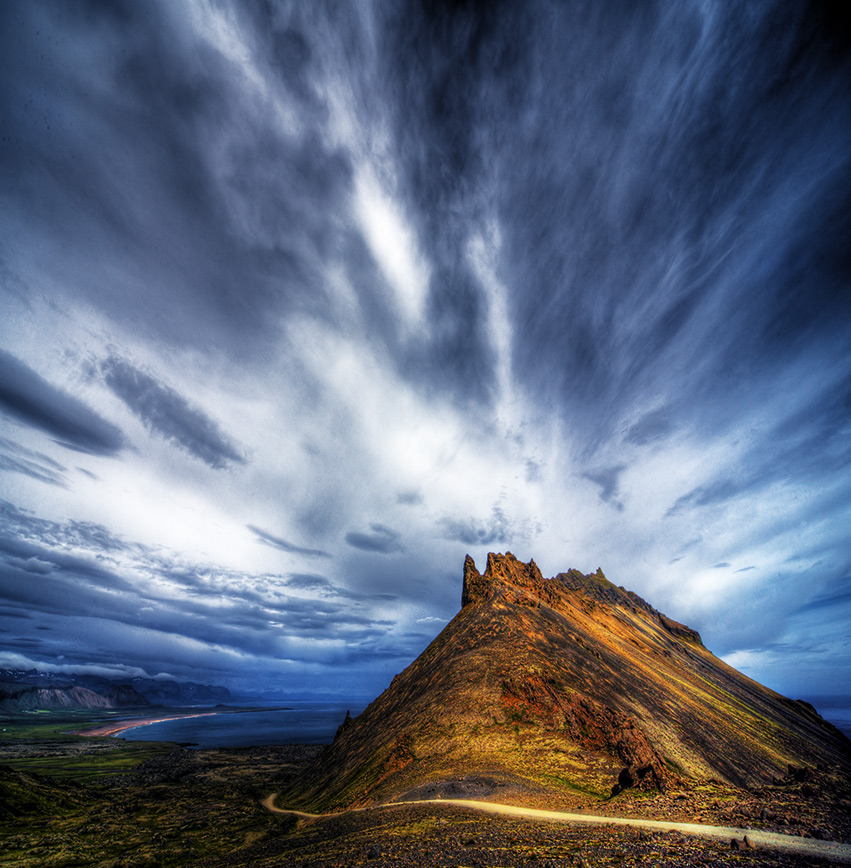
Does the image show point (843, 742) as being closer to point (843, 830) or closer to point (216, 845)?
point (843, 830)

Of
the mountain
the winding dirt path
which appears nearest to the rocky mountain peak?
the mountain

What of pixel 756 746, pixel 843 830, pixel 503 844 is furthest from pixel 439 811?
pixel 756 746

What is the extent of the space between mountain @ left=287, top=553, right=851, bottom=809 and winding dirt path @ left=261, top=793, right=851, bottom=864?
493 centimetres

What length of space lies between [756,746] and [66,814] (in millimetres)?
111076

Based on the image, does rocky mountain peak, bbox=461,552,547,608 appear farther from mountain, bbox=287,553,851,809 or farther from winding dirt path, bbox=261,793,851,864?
winding dirt path, bbox=261,793,851,864

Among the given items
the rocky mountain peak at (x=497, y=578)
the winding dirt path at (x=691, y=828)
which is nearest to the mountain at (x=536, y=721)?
the rocky mountain peak at (x=497, y=578)

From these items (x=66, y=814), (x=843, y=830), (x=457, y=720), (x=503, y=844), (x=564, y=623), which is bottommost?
(x=66, y=814)

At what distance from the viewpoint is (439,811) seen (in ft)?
95.2

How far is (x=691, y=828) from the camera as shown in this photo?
23.7 metres

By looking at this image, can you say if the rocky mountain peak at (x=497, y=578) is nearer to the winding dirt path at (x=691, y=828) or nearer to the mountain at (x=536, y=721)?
the mountain at (x=536, y=721)

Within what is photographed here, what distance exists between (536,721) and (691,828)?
20.7m

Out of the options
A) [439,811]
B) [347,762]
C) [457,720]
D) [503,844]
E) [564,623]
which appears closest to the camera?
[503,844]

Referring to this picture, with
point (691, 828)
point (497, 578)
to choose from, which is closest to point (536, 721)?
point (691, 828)

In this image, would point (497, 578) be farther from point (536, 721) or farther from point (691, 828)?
point (691, 828)
